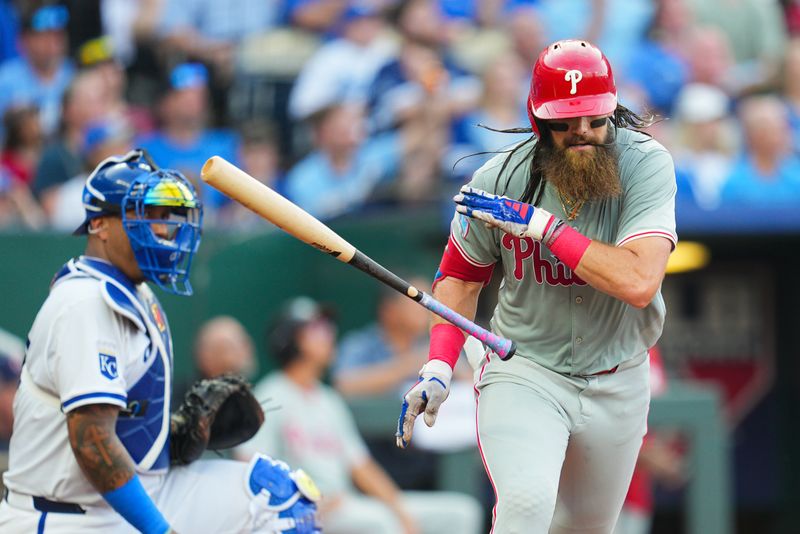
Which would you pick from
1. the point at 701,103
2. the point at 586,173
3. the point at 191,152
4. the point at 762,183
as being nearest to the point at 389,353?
the point at 191,152

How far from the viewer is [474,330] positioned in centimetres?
398

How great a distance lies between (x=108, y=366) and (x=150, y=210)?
23.2 inches

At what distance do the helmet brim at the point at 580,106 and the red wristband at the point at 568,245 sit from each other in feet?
1.17

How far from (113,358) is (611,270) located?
5.24 feet

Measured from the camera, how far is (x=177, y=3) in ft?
31.0

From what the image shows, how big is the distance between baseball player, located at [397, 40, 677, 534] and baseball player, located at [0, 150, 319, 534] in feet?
2.71

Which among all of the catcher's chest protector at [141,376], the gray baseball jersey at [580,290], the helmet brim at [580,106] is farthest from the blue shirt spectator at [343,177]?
the helmet brim at [580,106]

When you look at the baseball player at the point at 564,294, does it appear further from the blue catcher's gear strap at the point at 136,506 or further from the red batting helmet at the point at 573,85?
the blue catcher's gear strap at the point at 136,506

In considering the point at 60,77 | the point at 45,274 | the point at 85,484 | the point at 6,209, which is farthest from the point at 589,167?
the point at 60,77

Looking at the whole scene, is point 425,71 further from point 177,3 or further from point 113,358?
point 113,358

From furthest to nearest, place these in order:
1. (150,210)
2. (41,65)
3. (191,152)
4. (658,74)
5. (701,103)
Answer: (658,74) < (701,103) < (41,65) < (191,152) < (150,210)

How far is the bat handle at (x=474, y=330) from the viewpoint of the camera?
3.98m

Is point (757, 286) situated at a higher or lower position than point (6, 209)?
lower

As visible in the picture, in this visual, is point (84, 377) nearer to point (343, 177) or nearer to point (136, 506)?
point (136, 506)
